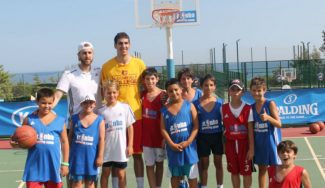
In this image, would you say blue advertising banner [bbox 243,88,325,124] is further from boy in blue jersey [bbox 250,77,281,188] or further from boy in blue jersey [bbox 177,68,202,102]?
boy in blue jersey [bbox 250,77,281,188]

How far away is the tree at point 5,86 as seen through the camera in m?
28.5

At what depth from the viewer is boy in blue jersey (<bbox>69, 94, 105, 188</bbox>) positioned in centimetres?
536

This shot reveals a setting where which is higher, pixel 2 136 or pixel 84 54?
pixel 84 54

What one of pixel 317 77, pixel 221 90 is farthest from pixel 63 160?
pixel 317 77

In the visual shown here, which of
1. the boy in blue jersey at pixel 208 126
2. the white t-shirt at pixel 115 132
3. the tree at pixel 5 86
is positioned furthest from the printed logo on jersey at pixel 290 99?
the tree at pixel 5 86

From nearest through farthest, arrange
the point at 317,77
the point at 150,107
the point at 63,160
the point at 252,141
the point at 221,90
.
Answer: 1. the point at 63,160
2. the point at 252,141
3. the point at 150,107
4. the point at 221,90
5. the point at 317,77

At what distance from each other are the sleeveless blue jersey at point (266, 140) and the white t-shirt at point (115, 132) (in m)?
1.65

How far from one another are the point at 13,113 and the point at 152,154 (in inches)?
343

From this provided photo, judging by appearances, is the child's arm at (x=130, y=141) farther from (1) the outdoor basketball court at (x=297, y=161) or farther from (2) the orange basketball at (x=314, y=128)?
(2) the orange basketball at (x=314, y=128)

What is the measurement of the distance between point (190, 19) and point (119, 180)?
938 centimetres

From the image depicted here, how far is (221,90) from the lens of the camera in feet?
72.8

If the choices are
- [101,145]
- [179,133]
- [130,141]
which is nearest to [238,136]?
[179,133]

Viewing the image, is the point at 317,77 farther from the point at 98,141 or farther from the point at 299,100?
the point at 98,141

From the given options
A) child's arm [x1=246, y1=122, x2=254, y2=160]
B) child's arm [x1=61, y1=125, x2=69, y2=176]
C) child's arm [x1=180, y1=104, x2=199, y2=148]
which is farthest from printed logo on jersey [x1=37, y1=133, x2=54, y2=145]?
child's arm [x1=246, y1=122, x2=254, y2=160]
